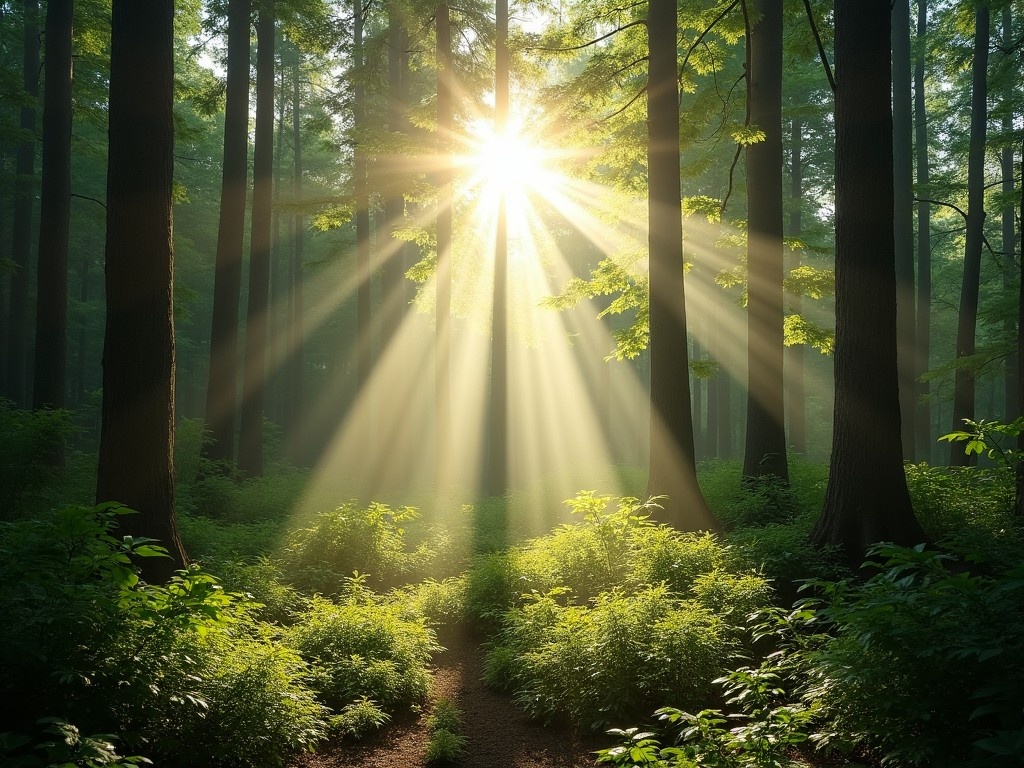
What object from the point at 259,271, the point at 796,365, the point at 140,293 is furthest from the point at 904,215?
the point at 140,293

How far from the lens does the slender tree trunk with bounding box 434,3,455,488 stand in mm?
15039

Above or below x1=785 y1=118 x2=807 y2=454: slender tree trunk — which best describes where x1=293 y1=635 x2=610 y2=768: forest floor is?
below

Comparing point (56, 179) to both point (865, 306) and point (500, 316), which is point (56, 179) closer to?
point (500, 316)

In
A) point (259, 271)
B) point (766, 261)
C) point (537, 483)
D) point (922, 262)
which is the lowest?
point (537, 483)

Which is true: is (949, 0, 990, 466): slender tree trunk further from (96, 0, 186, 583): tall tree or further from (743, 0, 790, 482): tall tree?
(96, 0, 186, 583): tall tree

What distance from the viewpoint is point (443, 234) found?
15.5m

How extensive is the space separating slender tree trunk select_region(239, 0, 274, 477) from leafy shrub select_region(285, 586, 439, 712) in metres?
9.33

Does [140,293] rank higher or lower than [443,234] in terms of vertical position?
lower

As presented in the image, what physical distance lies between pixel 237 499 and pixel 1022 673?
1239 centimetres

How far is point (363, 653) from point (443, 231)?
1131 centimetres

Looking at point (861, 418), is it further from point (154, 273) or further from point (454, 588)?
point (154, 273)

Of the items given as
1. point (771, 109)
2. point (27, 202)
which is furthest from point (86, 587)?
point (27, 202)

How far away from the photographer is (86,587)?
3873 mm

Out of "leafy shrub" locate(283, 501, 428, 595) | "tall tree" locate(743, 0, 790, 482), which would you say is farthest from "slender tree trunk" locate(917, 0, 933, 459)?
"leafy shrub" locate(283, 501, 428, 595)
